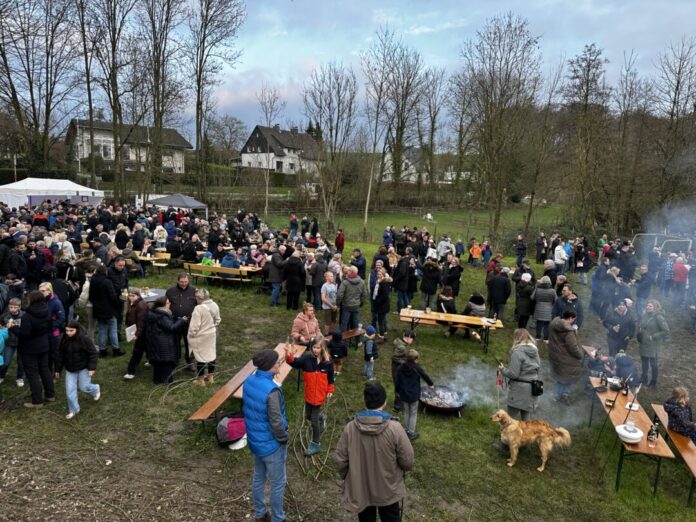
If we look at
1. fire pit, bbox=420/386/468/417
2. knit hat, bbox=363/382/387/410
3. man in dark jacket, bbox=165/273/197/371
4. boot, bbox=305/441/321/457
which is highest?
knit hat, bbox=363/382/387/410

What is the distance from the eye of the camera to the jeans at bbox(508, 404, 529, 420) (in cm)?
623

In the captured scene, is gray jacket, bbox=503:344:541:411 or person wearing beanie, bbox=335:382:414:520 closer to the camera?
person wearing beanie, bbox=335:382:414:520

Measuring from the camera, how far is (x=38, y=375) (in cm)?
630

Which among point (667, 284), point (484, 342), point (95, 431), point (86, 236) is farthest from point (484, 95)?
point (95, 431)

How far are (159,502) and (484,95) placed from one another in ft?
70.4

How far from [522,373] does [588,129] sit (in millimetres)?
23733

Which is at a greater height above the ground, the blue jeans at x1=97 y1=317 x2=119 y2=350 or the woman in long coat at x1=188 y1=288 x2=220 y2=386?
the woman in long coat at x1=188 y1=288 x2=220 y2=386

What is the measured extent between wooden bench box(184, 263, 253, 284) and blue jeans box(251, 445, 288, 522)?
8.96m

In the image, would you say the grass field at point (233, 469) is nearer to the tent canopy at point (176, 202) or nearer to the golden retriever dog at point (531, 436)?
the golden retriever dog at point (531, 436)

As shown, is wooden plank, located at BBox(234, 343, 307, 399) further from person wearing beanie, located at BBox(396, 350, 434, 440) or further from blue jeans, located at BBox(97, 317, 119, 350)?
blue jeans, located at BBox(97, 317, 119, 350)

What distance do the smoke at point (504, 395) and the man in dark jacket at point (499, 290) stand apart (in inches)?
87.2

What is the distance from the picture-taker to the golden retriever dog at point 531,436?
569cm

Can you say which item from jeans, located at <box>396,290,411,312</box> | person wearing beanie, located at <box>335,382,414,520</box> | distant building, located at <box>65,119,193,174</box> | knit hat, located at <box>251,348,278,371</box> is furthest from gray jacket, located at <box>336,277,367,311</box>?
distant building, located at <box>65,119,193,174</box>

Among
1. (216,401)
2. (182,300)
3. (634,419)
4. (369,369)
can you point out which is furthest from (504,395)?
(182,300)
